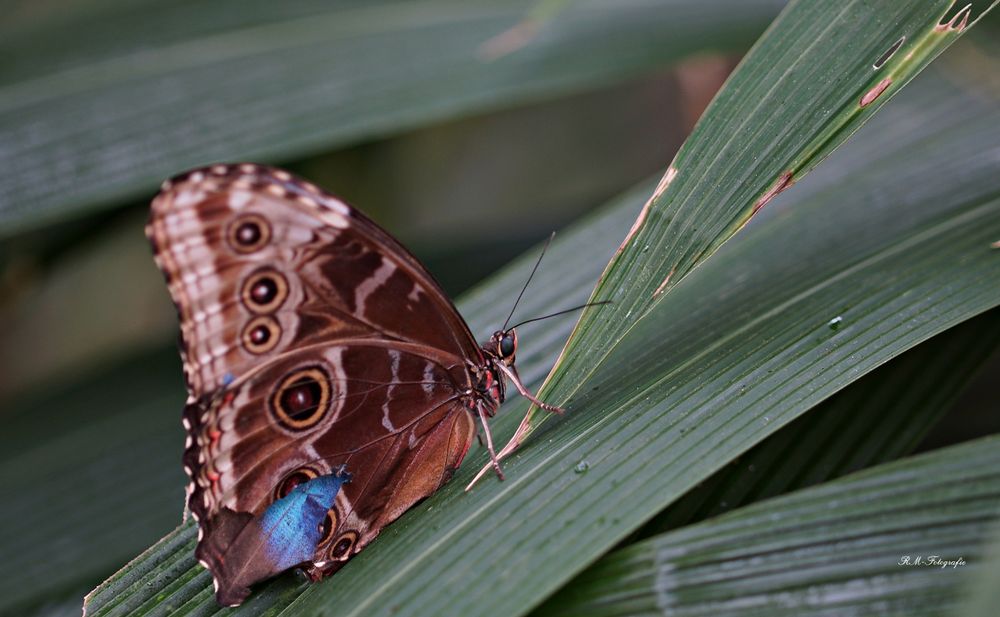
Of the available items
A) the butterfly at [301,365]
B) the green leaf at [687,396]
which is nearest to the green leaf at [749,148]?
the green leaf at [687,396]

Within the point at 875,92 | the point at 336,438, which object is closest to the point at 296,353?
the point at 336,438

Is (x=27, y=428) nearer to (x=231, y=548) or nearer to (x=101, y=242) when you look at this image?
(x=101, y=242)

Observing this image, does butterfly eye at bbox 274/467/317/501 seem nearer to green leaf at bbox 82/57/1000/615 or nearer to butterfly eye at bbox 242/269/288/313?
green leaf at bbox 82/57/1000/615

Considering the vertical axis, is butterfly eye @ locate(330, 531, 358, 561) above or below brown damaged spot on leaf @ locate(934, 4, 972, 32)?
below

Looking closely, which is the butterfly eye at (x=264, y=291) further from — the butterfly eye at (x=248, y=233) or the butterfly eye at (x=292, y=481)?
the butterfly eye at (x=292, y=481)

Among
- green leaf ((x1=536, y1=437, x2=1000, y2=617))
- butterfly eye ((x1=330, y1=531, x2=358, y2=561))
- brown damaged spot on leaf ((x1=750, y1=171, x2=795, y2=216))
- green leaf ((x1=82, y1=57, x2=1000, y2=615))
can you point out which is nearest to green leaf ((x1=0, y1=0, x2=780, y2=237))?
green leaf ((x1=82, y1=57, x2=1000, y2=615))

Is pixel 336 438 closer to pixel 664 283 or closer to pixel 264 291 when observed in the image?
pixel 264 291
